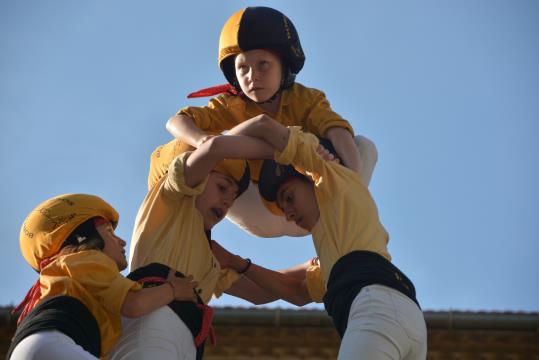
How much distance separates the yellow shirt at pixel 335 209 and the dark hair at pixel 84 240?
1219 millimetres

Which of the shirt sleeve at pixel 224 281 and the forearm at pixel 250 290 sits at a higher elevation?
the shirt sleeve at pixel 224 281

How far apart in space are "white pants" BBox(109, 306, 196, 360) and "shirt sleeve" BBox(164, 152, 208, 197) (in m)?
0.84

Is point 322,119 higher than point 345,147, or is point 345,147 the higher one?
point 322,119

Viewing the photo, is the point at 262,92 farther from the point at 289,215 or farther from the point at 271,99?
the point at 289,215

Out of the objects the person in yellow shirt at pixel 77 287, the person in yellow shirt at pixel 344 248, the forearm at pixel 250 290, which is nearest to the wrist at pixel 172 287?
the person in yellow shirt at pixel 77 287

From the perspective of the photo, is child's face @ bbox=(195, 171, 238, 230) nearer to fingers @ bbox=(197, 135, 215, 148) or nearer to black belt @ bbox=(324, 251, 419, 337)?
fingers @ bbox=(197, 135, 215, 148)

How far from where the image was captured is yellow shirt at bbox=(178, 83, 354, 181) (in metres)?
8.91

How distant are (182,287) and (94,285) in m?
0.66

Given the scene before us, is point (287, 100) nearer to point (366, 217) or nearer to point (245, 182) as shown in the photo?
point (245, 182)

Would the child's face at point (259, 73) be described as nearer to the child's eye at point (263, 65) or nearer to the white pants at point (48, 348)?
the child's eye at point (263, 65)

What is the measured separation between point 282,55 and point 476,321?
6.77 m

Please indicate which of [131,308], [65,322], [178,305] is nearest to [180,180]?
[178,305]

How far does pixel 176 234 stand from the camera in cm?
805

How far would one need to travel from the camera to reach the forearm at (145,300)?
730 centimetres
